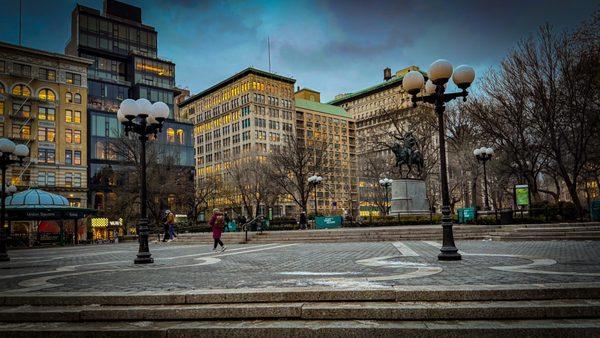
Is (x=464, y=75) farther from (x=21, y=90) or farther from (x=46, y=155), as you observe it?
(x=21, y=90)

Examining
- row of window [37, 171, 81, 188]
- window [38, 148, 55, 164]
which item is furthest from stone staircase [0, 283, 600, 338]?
window [38, 148, 55, 164]

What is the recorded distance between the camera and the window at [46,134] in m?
66.0

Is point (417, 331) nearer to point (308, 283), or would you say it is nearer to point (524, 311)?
point (524, 311)

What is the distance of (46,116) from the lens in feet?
220

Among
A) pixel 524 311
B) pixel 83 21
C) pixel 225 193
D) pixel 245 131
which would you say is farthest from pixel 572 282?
pixel 245 131

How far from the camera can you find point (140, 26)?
94812 mm

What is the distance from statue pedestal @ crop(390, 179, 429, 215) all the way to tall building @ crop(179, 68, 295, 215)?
3064 inches

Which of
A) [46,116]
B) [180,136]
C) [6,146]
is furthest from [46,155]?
[6,146]

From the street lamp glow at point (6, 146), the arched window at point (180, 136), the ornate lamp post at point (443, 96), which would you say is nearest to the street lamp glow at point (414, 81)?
the ornate lamp post at point (443, 96)

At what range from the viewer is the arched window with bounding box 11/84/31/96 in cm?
6447

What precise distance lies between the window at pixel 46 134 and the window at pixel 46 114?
1764 millimetres

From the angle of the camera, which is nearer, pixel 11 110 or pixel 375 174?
pixel 375 174

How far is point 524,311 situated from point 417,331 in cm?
152

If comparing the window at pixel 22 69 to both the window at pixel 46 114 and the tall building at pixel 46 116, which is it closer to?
the tall building at pixel 46 116
